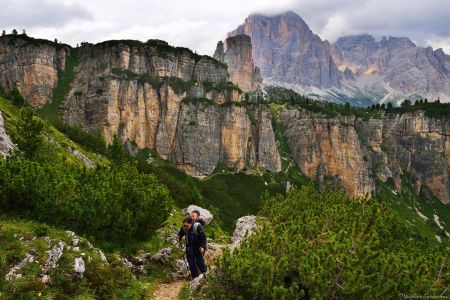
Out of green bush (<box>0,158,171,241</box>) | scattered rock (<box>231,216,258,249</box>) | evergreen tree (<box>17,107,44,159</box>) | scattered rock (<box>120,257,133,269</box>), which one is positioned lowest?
scattered rock (<box>231,216,258,249</box>)

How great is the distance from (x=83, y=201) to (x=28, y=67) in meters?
155

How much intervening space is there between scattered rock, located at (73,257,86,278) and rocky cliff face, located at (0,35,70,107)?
153 m

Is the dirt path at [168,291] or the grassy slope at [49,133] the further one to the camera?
the grassy slope at [49,133]

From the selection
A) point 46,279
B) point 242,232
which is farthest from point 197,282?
point 242,232

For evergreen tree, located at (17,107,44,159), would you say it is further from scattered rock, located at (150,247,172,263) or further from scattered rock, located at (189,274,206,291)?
scattered rock, located at (189,274,206,291)

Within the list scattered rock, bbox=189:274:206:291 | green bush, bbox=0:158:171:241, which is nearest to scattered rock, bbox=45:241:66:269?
green bush, bbox=0:158:171:241

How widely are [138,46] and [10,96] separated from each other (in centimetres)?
7900

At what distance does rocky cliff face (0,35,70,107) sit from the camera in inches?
6191

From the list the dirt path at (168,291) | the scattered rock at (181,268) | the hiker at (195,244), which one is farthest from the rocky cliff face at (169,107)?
the hiker at (195,244)

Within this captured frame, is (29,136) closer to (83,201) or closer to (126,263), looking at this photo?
(83,201)

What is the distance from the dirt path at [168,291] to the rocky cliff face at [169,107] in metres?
141

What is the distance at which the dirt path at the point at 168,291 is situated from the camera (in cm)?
2144

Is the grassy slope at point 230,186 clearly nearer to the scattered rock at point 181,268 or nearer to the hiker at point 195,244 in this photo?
the scattered rock at point 181,268

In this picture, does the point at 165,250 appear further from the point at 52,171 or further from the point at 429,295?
the point at 429,295
